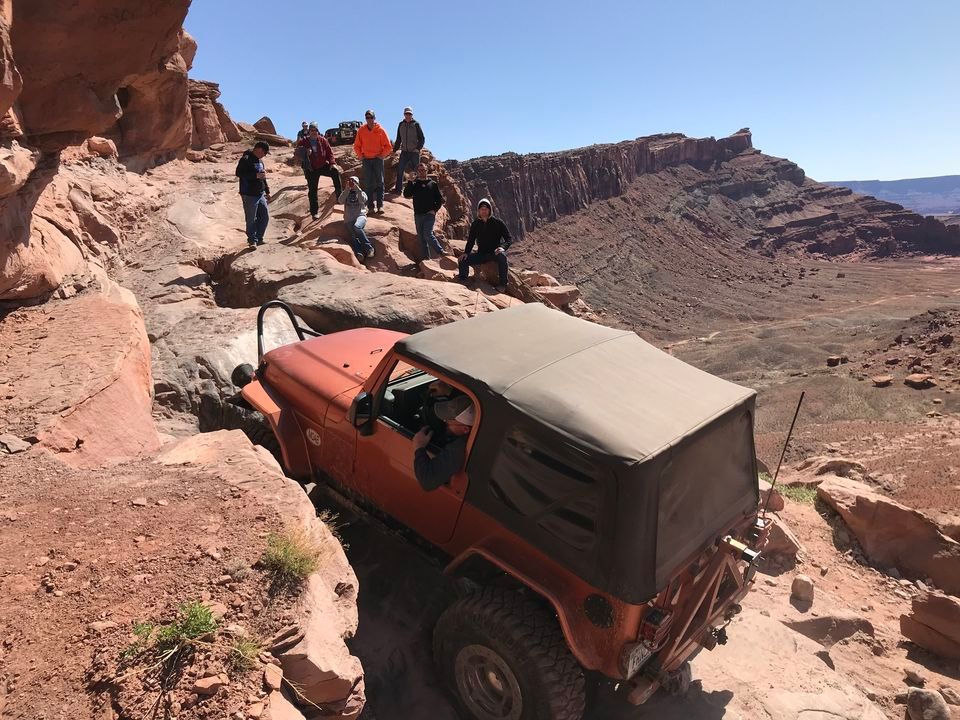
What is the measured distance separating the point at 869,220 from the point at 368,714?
10089 cm

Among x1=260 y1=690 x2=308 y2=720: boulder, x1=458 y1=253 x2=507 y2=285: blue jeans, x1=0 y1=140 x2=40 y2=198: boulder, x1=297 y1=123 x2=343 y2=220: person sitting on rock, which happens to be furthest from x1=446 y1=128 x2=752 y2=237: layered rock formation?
x1=260 y1=690 x2=308 y2=720: boulder

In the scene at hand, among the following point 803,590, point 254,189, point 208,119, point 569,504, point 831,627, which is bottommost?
point 831,627

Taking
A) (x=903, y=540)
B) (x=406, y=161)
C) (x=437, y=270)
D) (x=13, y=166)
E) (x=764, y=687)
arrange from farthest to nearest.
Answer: (x=406, y=161) → (x=437, y=270) → (x=903, y=540) → (x=13, y=166) → (x=764, y=687)

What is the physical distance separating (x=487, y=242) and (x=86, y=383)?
20.3ft

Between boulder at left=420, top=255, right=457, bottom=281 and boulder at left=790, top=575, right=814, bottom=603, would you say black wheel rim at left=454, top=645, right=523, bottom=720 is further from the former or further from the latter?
boulder at left=420, top=255, right=457, bottom=281

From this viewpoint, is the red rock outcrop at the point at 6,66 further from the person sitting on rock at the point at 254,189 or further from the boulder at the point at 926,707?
the boulder at the point at 926,707

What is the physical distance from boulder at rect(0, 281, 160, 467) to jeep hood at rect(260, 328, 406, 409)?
98 cm

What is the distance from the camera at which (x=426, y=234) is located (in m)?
10.6

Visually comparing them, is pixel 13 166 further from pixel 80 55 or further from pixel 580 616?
pixel 580 616

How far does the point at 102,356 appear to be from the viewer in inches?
181

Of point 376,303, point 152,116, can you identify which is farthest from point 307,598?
point 152,116

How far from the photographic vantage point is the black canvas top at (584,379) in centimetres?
286

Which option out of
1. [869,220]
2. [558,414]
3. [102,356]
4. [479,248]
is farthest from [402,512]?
[869,220]

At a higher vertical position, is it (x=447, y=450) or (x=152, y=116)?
(x=152, y=116)
